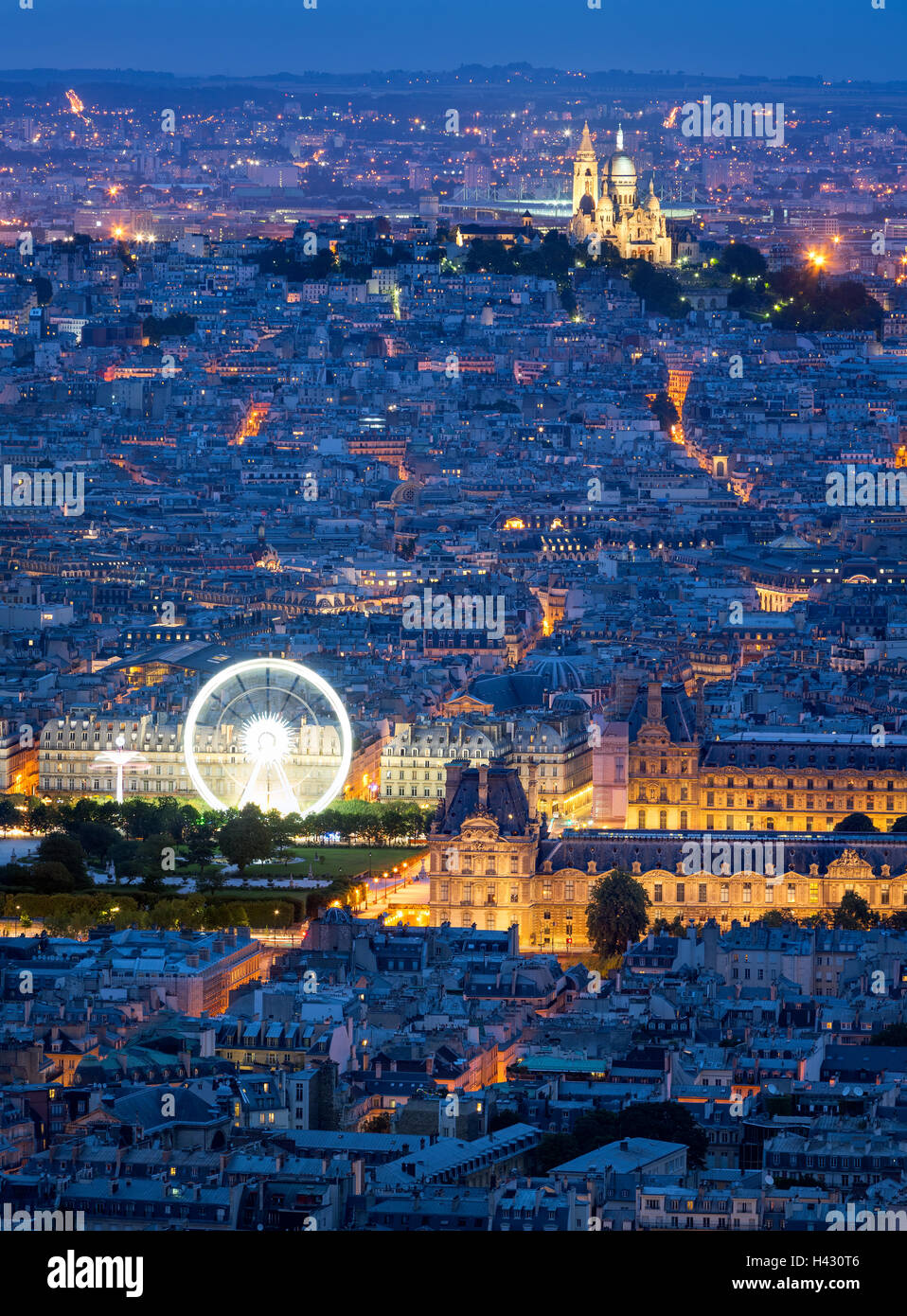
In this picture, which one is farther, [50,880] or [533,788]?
[533,788]

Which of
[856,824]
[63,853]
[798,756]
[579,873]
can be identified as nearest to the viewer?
[579,873]

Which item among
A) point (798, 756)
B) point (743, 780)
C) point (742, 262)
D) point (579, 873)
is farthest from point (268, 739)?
point (742, 262)

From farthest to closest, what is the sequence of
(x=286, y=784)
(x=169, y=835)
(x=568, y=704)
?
(x=568, y=704), (x=286, y=784), (x=169, y=835)

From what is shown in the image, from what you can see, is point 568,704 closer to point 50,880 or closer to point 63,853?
point 63,853

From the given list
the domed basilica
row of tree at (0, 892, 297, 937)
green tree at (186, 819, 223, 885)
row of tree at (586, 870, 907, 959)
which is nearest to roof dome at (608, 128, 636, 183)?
the domed basilica

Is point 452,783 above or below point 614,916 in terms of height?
above

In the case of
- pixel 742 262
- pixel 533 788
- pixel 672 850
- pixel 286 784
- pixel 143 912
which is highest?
pixel 742 262
